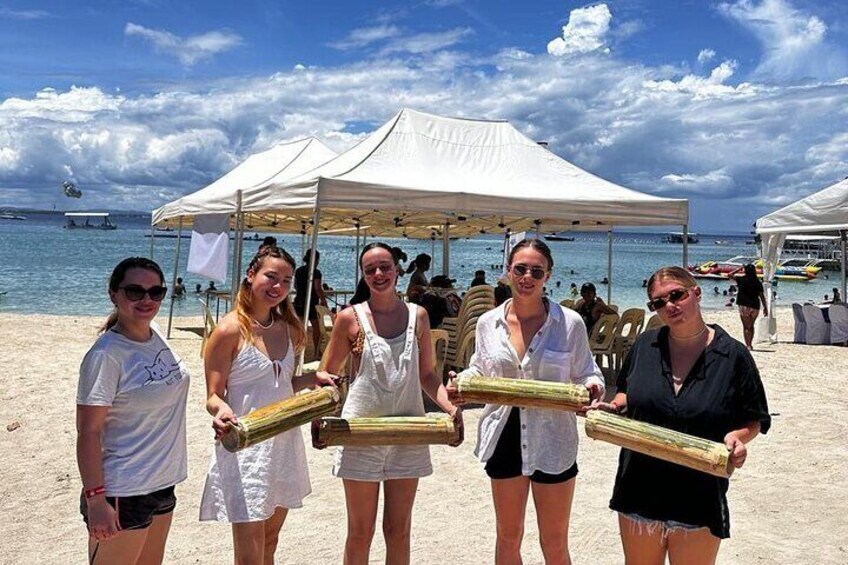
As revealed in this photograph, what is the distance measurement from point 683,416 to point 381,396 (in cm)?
121

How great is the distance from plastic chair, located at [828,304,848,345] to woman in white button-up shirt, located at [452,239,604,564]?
Answer: 1398cm

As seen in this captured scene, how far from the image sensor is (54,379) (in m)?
9.12

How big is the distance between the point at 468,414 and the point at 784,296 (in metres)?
35.6

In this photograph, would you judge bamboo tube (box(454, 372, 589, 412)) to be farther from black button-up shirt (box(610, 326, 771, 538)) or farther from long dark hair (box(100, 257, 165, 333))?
long dark hair (box(100, 257, 165, 333))

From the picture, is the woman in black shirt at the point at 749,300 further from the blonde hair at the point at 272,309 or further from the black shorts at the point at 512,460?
the blonde hair at the point at 272,309

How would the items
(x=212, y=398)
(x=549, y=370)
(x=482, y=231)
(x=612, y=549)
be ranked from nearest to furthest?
(x=212, y=398) → (x=549, y=370) → (x=612, y=549) → (x=482, y=231)

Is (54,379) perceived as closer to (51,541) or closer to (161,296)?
(51,541)

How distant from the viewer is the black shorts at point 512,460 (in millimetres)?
2891

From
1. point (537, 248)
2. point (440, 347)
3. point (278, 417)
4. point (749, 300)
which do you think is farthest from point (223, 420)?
point (749, 300)

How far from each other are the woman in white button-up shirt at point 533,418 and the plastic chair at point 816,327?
1388cm

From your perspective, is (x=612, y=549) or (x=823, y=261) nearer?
(x=612, y=549)

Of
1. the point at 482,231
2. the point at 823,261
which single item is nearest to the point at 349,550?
the point at 482,231

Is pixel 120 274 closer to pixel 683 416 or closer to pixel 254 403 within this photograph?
pixel 254 403

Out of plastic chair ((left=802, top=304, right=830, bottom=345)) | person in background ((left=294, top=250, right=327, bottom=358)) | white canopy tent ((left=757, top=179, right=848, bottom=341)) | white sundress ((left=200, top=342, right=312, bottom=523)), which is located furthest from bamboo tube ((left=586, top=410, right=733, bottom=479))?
plastic chair ((left=802, top=304, right=830, bottom=345))
